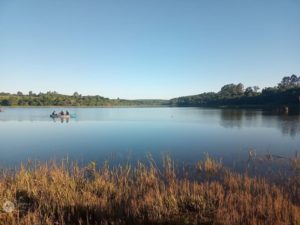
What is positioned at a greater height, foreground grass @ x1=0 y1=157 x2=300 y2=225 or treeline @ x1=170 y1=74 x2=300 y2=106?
treeline @ x1=170 y1=74 x2=300 y2=106

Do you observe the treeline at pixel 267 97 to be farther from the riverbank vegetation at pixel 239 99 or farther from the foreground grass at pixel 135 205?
the foreground grass at pixel 135 205

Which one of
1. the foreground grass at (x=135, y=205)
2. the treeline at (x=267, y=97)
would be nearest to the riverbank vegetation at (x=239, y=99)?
the treeline at (x=267, y=97)

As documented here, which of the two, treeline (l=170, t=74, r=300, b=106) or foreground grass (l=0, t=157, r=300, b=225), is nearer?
foreground grass (l=0, t=157, r=300, b=225)

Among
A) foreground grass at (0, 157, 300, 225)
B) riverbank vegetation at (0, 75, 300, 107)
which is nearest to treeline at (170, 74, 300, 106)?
riverbank vegetation at (0, 75, 300, 107)

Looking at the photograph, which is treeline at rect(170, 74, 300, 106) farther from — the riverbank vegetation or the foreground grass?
the foreground grass

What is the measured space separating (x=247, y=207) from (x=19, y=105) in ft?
404

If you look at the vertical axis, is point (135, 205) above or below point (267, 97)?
below

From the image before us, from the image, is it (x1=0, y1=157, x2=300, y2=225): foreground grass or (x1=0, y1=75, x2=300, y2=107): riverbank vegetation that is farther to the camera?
(x1=0, y1=75, x2=300, y2=107): riverbank vegetation

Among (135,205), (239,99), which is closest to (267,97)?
(239,99)

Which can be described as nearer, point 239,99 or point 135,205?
point 135,205

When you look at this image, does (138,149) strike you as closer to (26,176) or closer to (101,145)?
(101,145)

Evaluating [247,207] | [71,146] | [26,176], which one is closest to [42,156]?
[71,146]

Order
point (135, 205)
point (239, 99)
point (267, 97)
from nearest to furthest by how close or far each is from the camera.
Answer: point (135, 205), point (267, 97), point (239, 99)

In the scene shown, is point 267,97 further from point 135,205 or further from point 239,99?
point 135,205
